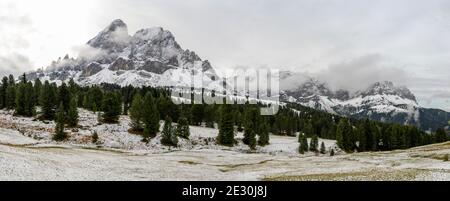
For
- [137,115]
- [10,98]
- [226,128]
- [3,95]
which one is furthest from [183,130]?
[3,95]

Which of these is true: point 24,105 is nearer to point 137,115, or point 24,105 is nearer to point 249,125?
point 137,115

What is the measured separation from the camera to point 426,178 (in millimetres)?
41375

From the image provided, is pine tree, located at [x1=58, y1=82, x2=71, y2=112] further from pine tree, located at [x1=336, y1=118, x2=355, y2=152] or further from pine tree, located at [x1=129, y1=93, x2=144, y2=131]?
pine tree, located at [x1=336, y1=118, x2=355, y2=152]

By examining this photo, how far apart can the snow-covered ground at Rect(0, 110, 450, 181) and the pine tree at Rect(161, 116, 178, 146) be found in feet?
7.83

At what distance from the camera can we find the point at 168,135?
114125 mm

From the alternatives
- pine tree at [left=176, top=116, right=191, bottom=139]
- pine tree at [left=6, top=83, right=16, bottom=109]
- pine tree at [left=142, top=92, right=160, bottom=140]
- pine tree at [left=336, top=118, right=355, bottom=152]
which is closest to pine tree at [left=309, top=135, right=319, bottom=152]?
pine tree at [left=336, top=118, right=355, bottom=152]

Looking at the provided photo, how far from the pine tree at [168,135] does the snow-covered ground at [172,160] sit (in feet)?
7.83

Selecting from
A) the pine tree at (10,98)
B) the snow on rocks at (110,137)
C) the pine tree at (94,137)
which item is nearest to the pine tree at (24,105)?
the snow on rocks at (110,137)

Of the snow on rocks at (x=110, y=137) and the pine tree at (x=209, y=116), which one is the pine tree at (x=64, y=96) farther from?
the pine tree at (x=209, y=116)

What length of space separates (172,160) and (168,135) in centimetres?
3732

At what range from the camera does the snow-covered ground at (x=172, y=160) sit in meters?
46.1

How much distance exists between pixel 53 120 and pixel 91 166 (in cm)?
7959
